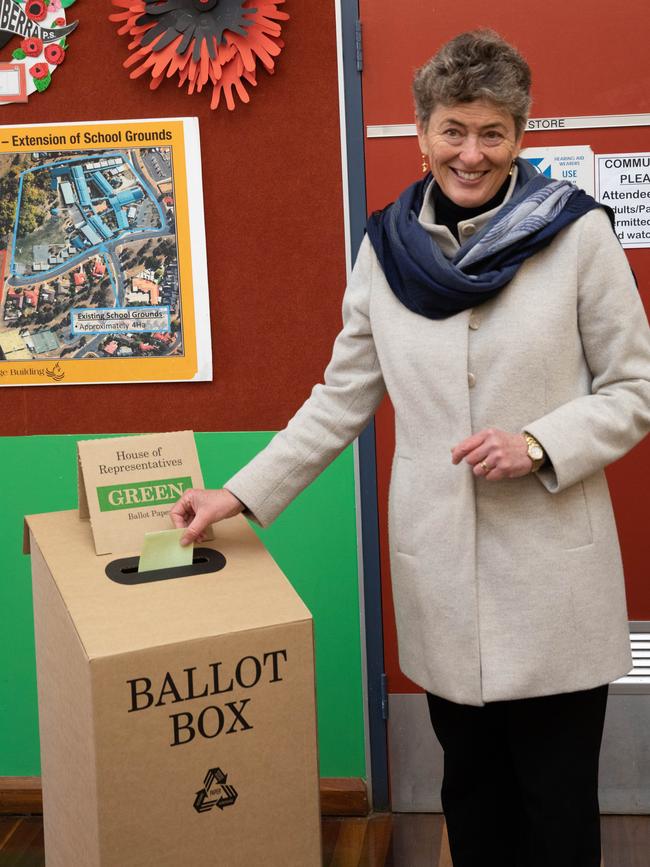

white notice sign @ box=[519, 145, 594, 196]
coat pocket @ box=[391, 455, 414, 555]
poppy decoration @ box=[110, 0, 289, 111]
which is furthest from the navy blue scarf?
poppy decoration @ box=[110, 0, 289, 111]

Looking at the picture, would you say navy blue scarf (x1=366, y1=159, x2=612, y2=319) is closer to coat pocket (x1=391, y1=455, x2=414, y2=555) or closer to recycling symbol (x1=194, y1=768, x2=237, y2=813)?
coat pocket (x1=391, y1=455, x2=414, y2=555)

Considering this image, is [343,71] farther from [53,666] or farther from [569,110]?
[53,666]

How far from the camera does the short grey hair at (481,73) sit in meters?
1.46

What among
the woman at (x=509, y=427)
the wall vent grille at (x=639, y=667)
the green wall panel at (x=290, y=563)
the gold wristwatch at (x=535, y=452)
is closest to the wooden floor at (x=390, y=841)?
the green wall panel at (x=290, y=563)

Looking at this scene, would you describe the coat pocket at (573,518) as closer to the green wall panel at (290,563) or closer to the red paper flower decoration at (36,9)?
the green wall panel at (290,563)

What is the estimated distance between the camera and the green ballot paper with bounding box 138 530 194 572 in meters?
1.49

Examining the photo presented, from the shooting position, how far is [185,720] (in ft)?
4.31

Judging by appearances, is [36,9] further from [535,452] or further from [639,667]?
[639,667]

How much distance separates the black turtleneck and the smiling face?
0.04ft

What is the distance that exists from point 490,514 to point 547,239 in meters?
0.41

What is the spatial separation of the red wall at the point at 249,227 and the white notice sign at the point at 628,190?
61 cm

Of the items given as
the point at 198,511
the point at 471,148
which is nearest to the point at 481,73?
the point at 471,148

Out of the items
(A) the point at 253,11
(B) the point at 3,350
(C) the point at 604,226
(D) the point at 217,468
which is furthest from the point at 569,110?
(B) the point at 3,350

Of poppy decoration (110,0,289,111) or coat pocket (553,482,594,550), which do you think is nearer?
coat pocket (553,482,594,550)
